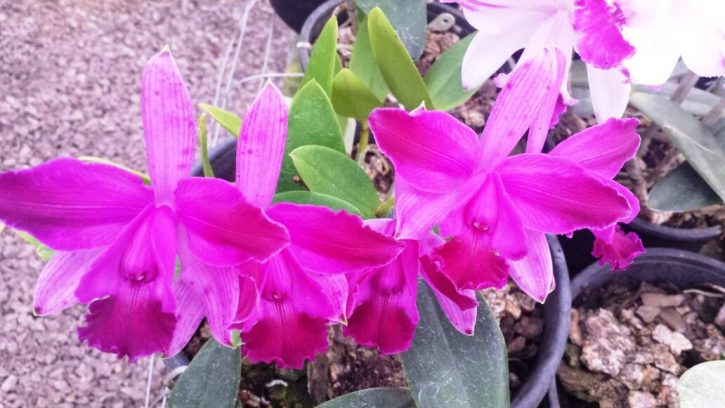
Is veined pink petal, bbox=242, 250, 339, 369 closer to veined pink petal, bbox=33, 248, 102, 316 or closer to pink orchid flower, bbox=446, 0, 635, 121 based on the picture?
veined pink petal, bbox=33, 248, 102, 316

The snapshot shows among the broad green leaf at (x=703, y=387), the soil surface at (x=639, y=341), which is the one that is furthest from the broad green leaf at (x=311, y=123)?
the soil surface at (x=639, y=341)

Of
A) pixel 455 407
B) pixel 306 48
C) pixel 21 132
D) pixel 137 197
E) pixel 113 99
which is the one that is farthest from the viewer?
pixel 113 99

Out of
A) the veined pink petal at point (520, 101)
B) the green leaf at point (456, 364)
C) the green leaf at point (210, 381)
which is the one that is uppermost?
the veined pink petal at point (520, 101)

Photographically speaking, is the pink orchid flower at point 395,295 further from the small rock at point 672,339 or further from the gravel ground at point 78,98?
the gravel ground at point 78,98

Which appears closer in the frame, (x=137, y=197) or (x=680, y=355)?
(x=137, y=197)

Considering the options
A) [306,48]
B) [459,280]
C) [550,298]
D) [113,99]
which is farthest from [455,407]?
[113,99]

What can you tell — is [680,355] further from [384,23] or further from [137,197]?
[137,197]

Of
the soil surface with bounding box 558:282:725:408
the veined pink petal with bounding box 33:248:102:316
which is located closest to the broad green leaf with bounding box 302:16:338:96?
the veined pink petal with bounding box 33:248:102:316
